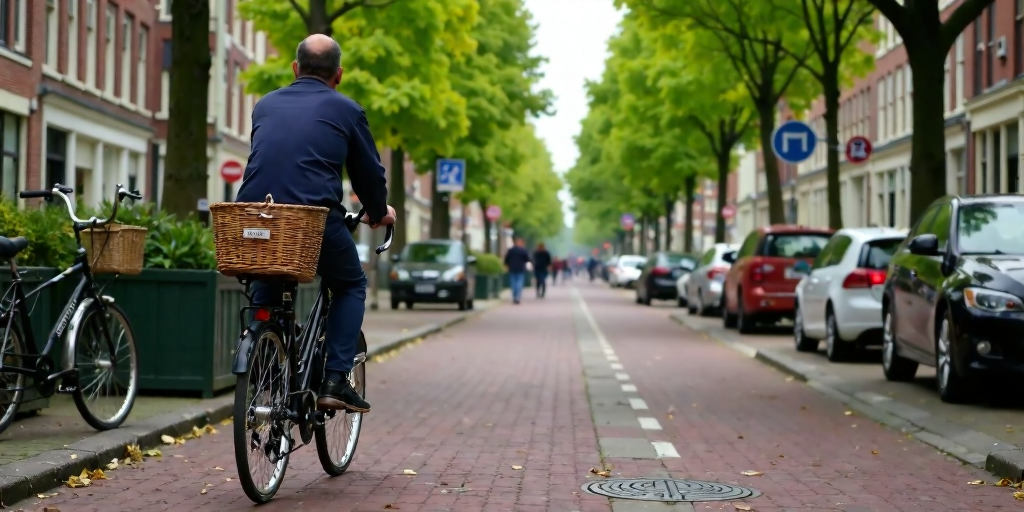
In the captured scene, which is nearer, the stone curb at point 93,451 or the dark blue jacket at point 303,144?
the dark blue jacket at point 303,144

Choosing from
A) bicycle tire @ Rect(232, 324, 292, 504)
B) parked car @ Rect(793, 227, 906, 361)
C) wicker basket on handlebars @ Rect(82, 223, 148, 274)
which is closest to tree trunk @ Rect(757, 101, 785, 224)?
parked car @ Rect(793, 227, 906, 361)

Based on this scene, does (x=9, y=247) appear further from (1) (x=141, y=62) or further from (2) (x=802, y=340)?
(1) (x=141, y=62)

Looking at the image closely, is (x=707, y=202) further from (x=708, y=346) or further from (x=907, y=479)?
(x=907, y=479)

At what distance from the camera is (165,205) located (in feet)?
47.3

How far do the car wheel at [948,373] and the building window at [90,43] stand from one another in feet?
93.5

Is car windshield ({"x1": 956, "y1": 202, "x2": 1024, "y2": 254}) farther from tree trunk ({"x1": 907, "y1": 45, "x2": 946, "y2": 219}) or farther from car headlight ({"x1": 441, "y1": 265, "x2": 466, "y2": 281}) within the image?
car headlight ({"x1": 441, "y1": 265, "x2": 466, "y2": 281})

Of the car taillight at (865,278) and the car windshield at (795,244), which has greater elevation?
the car windshield at (795,244)

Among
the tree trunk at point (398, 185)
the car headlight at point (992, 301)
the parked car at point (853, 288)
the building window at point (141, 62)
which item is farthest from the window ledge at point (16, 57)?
the car headlight at point (992, 301)

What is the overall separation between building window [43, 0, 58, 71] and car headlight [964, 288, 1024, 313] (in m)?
26.2

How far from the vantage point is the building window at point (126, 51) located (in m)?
41.1

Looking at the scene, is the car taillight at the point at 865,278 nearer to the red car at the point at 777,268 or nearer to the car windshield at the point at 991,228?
the car windshield at the point at 991,228

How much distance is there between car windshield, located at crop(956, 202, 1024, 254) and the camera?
482 inches

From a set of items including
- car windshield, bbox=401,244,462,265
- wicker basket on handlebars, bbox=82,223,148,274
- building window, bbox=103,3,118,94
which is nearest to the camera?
wicker basket on handlebars, bbox=82,223,148,274

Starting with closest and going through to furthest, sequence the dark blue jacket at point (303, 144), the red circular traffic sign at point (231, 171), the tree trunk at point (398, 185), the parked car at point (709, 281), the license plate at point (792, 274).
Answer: the dark blue jacket at point (303, 144) → the license plate at point (792, 274) → the parked car at point (709, 281) → the red circular traffic sign at point (231, 171) → the tree trunk at point (398, 185)
